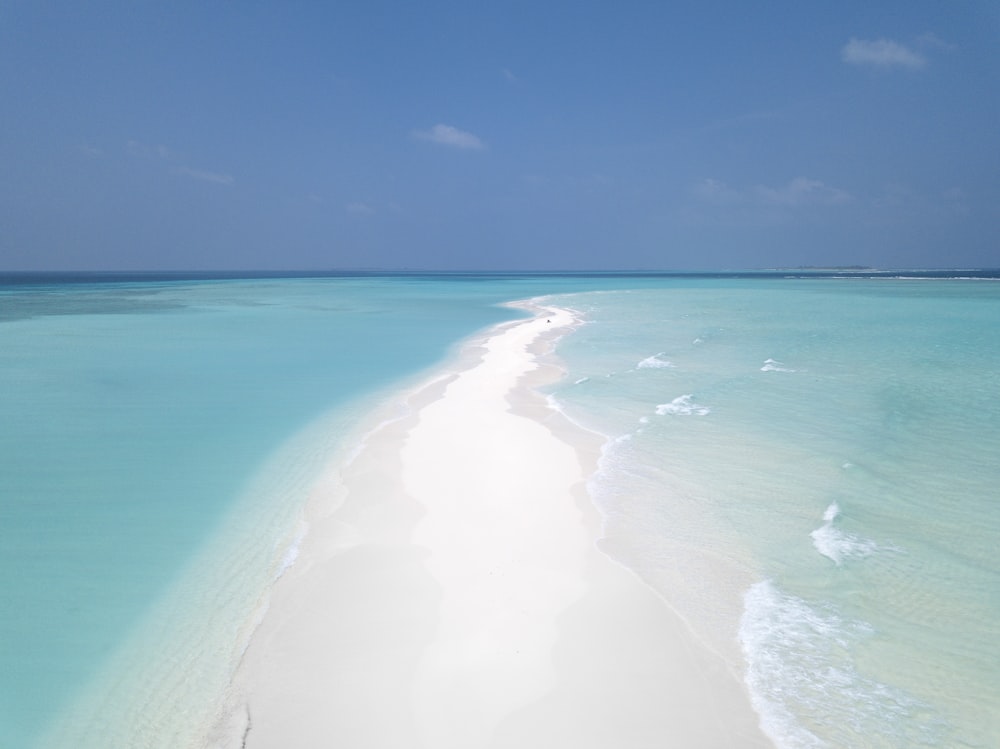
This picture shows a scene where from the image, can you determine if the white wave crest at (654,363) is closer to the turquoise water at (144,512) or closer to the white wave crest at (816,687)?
the turquoise water at (144,512)

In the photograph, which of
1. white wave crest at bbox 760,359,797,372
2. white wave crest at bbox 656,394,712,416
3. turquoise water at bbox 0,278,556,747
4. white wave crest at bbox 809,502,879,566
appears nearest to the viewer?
turquoise water at bbox 0,278,556,747

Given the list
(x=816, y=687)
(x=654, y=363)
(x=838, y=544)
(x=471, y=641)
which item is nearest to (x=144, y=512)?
(x=471, y=641)

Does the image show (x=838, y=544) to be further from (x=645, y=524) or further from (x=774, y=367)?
(x=774, y=367)

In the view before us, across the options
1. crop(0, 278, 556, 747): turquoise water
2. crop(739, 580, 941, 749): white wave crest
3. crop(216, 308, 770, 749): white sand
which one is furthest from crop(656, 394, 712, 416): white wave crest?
crop(739, 580, 941, 749): white wave crest

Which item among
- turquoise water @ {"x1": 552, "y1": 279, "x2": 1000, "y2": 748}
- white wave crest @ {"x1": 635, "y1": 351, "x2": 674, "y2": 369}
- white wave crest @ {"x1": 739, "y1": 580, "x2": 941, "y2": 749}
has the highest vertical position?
white wave crest @ {"x1": 739, "y1": 580, "x2": 941, "y2": 749}

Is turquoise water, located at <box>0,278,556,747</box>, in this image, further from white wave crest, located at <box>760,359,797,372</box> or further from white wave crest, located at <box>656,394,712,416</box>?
white wave crest, located at <box>760,359,797,372</box>

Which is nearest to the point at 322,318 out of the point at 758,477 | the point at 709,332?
the point at 709,332

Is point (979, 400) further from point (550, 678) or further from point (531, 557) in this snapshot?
point (550, 678)
